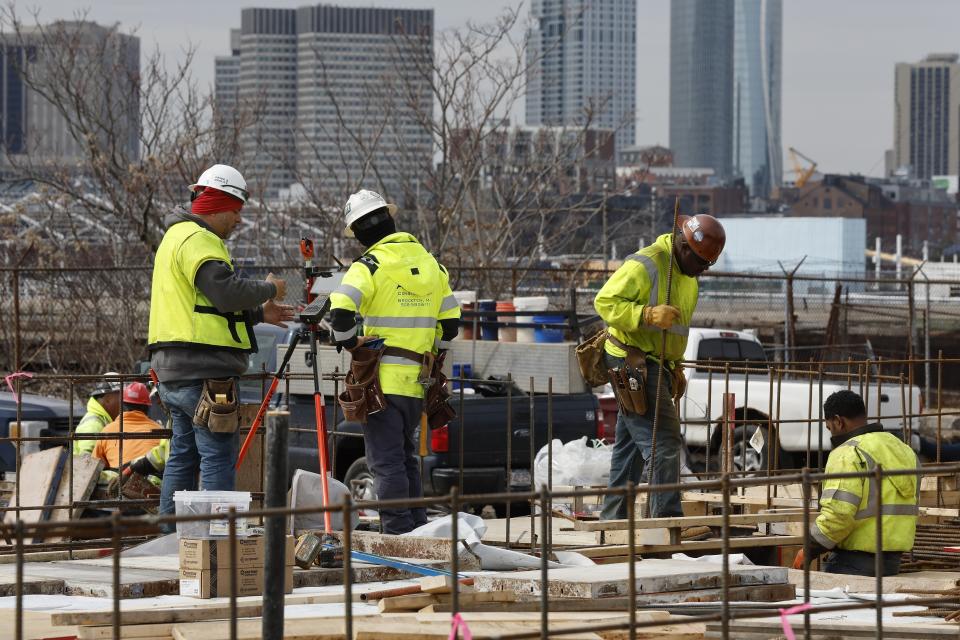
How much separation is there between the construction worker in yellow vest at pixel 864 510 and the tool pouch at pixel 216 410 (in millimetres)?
2933

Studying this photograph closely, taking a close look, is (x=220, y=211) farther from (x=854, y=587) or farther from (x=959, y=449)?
(x=959, y=449)

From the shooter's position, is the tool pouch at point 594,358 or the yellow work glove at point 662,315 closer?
the yellow work glove at point 662,315

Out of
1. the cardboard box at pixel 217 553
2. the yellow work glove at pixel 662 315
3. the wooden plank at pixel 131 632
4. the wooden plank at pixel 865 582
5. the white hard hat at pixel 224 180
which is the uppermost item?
the white hard hat at pixel 224 180

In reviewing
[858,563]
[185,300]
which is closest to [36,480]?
[185,300]

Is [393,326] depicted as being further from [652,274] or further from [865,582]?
[865,582]

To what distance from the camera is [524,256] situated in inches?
933

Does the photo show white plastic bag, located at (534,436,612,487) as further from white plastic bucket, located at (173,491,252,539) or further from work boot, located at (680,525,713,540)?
white plastic bucket, located at (173,491,252,539)

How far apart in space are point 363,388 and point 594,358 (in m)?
1.56

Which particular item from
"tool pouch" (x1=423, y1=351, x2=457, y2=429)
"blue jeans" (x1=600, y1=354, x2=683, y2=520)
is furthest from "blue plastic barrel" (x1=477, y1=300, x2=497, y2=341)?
"tool pouch" (x1=423, y1=351, x2=457, y2=429)

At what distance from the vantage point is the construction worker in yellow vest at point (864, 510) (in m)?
7.72

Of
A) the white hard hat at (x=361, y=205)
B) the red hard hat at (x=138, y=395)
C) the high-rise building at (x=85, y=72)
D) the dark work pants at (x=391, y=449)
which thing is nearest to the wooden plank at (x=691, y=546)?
the dark work pants at (x=391, y=449)

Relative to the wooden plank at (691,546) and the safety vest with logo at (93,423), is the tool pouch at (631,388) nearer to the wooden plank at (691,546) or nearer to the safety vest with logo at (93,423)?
the wooden plank at (691,546)

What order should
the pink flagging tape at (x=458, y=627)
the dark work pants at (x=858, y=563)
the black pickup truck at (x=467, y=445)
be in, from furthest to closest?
the black pickup truck at (x=467, y=445) < the dark work pants at (x=858, y=563) < the pink flagging tape at (x=458, y=627)

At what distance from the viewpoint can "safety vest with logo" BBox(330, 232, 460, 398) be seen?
812 centimetres
